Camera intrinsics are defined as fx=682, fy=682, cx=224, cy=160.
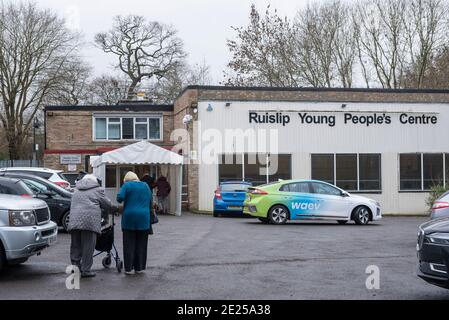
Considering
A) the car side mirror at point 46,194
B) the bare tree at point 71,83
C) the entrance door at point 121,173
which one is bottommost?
the car side mirror at point 46,194

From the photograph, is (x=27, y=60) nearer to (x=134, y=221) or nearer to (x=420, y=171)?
(x=420, y=171)

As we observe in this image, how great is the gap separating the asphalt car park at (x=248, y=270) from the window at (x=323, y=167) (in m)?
11.3

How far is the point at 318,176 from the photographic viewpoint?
29.9m

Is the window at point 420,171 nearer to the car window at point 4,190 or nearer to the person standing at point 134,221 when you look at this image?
the car window at point 4,190

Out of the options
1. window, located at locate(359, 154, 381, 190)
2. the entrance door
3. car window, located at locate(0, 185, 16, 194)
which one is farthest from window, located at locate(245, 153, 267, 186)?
car window, located at locate(0, 185, 16, 194)

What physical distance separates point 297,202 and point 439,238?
13.3 metres

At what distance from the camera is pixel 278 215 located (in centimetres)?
2167

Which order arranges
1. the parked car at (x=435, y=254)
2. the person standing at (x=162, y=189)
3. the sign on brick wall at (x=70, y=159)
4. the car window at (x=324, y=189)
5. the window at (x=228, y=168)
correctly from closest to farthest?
1. the parked car at (x=435, y=254)
2. the car window at (x=324, y=189)
3. the person standing at (x=162, y=189)
4. the window at (x=228, y=168)
5. the sign on brick wall at (x=70, y=159)

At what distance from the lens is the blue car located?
25.4 meters

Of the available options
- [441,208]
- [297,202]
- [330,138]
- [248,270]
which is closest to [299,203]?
[297,202]

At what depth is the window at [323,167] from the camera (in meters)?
29.9

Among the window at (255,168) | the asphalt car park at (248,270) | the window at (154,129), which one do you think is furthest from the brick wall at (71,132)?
the asphalt car park at (248,270)

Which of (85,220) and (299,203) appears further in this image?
(299,203)

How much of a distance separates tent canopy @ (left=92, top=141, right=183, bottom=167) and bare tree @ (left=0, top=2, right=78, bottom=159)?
2219 centimetres
